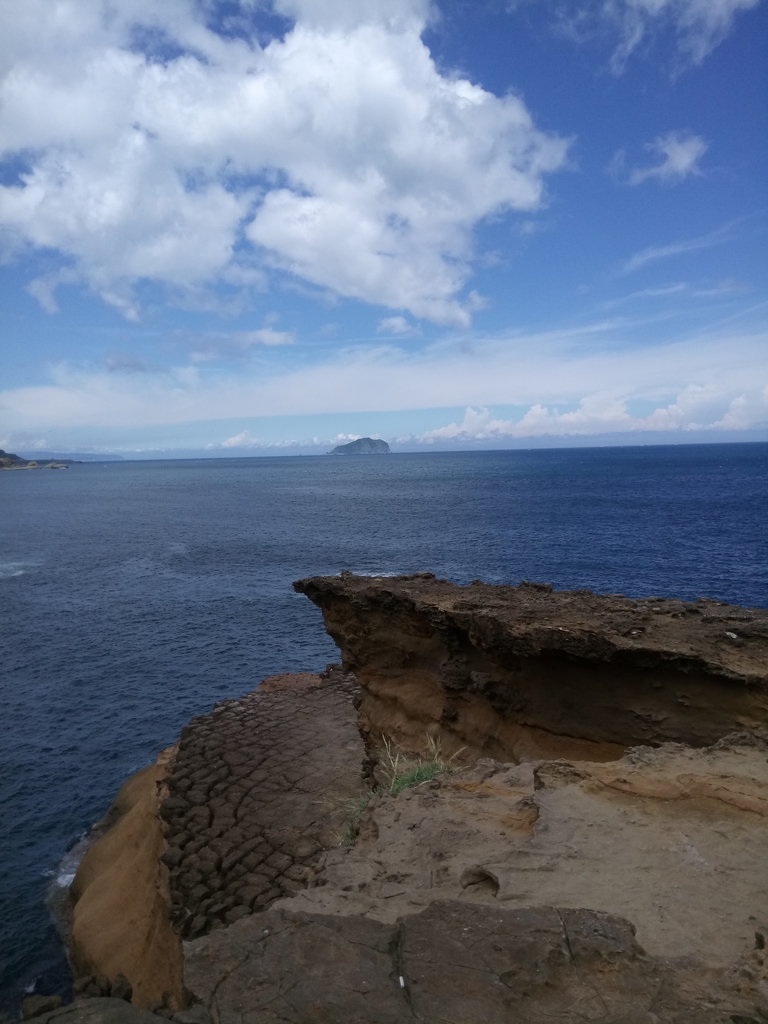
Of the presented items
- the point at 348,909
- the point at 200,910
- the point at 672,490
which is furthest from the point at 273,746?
the point at 672,490

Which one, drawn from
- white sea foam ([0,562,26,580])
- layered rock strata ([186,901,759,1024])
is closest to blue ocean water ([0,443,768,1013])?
white sea foam ([0,562,26,580])

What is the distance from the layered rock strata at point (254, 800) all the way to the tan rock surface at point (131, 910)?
62 cm

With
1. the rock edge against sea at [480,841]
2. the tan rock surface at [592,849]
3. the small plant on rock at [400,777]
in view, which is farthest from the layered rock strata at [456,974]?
the small plant on rock at [400,777]

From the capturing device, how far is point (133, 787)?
741 inches

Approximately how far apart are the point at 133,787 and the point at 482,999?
656 inches

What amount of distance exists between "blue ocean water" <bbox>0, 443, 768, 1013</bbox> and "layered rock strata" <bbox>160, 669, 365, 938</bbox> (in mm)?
4307

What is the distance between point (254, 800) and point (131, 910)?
10.1 feet

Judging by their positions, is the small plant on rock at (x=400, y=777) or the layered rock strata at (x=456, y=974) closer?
the layered rock strata at (x=456, y=974)

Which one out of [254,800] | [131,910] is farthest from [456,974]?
[131,910]

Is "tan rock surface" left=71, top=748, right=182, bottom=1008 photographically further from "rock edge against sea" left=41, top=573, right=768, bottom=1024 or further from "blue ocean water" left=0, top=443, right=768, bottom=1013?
"blue ocean water" left=0, top=443, right=768, bottom=1013

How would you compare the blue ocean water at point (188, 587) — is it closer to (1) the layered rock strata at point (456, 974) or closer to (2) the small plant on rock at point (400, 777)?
(2) the small plant on rock at point (400, 777)

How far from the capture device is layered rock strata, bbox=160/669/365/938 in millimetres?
11609

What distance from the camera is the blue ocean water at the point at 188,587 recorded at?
64.2ft

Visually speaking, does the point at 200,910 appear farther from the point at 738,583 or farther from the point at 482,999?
the point at 738,583
